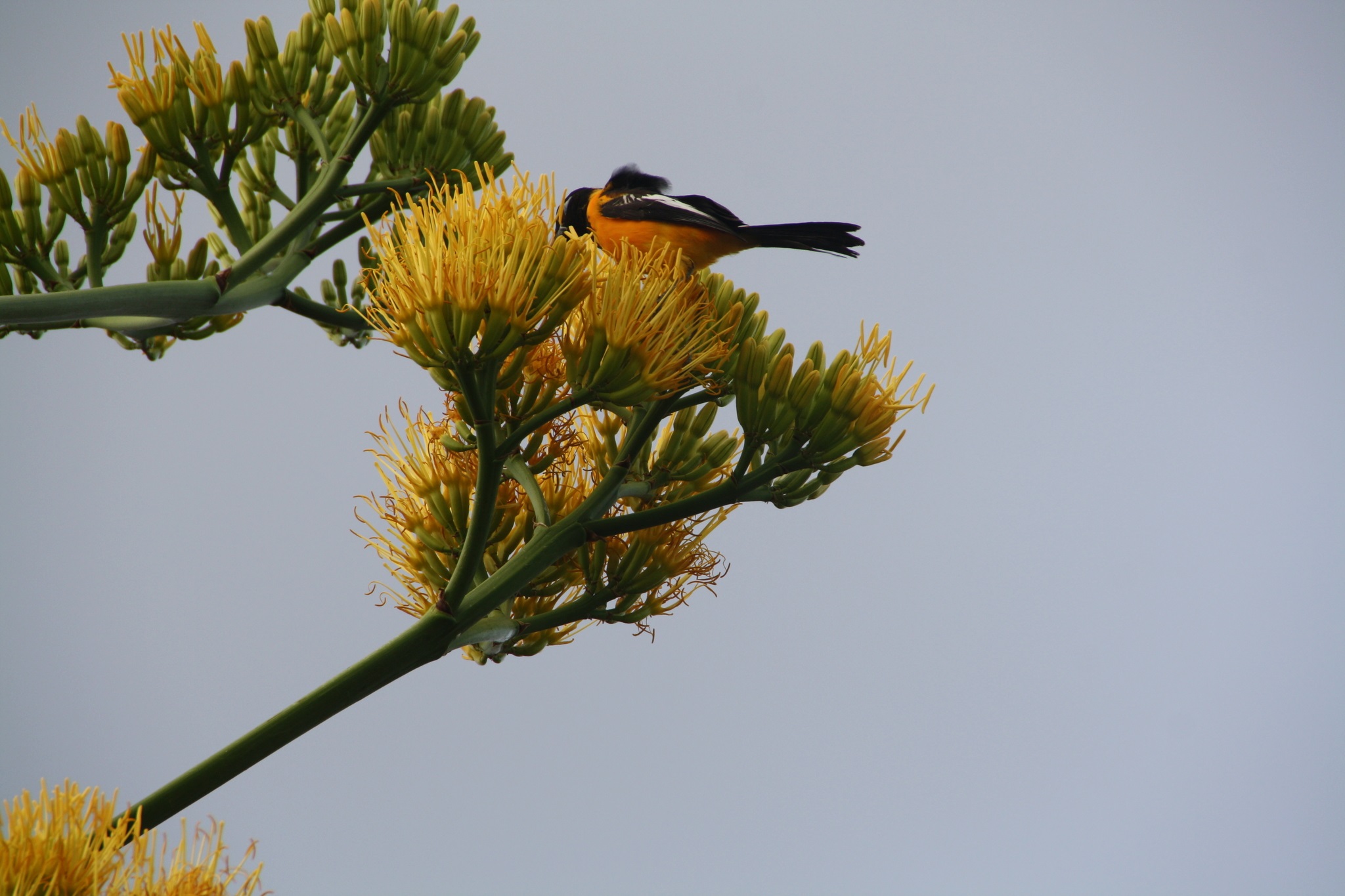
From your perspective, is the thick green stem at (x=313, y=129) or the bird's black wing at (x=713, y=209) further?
the bird's black wing at (x=713, y=209)

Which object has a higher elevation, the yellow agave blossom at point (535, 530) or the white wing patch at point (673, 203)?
the white wing patch at point (673, 203)

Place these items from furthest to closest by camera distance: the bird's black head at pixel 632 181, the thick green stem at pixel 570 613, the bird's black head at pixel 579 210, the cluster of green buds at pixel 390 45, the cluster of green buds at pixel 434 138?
1. the bird's black head at pixel 579 210
2. the bird's black head at pixel 632 181
3. the cluster of green buds at pixel 434 138
4. the cluster of green buds at pixel 390 45
5. the thick green stem at pixel 570 613

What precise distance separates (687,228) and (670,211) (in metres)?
0.03

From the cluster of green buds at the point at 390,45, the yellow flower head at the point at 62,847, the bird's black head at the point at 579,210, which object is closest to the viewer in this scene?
the yellow flower head at the point at 62,847

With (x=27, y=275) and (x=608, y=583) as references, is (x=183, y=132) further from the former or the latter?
(x=608, y=583)

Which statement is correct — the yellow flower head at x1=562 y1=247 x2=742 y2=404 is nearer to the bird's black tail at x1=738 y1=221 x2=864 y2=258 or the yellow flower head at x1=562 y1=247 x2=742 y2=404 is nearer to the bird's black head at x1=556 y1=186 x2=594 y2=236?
the bird's black tail at x1=738 y1=221 x2=864 y2=258

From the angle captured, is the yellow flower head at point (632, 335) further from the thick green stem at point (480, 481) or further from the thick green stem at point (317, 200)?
the thick green stem at point (317, 200)

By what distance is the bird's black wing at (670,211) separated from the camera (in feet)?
4.71

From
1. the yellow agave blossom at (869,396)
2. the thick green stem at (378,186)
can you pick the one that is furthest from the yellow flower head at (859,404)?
the thick green stem at (378,186)

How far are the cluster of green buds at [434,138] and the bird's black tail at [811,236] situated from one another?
0.36 m

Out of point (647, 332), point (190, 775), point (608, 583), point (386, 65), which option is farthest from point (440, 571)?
point (386, 65)

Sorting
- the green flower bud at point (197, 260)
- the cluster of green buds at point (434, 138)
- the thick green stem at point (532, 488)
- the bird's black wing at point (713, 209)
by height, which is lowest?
the thick green stem at point (532, 488)

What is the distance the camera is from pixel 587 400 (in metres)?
1.04

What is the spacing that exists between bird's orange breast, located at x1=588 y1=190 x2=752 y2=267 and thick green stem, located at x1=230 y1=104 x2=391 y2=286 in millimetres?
326
